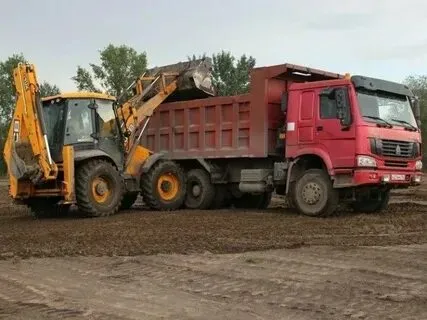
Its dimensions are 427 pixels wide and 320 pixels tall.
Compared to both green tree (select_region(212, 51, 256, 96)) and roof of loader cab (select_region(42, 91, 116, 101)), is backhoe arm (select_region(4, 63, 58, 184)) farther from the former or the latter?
green tree (select_region(212, 51, 256, 96))

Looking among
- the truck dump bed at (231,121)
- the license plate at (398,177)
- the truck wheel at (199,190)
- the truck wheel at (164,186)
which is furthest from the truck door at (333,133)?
the truck wheel at (164,186)

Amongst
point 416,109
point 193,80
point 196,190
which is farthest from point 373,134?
point 193,80

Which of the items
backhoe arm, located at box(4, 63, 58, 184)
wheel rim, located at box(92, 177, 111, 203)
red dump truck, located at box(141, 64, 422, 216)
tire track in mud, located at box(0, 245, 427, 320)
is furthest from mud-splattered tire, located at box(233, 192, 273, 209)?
tire track in mud, located at box(0, 245, 427, 320)

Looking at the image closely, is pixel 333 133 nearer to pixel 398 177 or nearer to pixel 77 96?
pixel 398 177

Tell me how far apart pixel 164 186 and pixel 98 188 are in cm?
235

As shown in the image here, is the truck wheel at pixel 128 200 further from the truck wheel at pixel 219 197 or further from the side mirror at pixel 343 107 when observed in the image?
the side mirror at pixel 343 107

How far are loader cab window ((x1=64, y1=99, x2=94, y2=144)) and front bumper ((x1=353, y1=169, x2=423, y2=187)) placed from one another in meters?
5.56

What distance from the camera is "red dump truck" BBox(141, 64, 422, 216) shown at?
12.1 metres

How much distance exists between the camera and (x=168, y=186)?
15.0 meters

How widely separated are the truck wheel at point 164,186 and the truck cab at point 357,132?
10.1 ft

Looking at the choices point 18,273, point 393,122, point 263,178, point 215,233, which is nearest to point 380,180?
point 393,122

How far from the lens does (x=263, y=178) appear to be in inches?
542

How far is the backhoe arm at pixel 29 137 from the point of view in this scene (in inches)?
474

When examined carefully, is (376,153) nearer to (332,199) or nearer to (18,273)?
(332,199)
